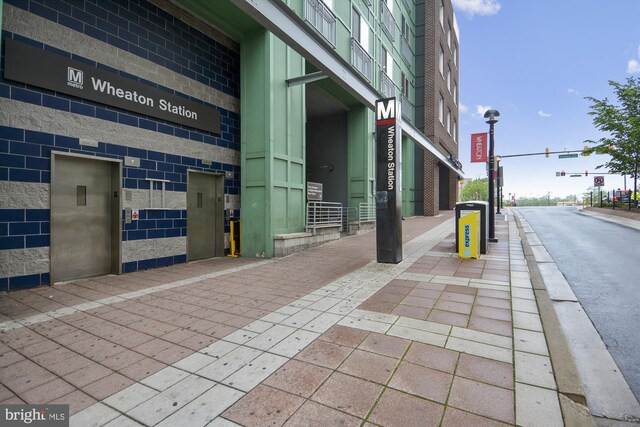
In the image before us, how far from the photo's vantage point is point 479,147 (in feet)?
42.3

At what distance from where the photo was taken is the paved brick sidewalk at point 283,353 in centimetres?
230

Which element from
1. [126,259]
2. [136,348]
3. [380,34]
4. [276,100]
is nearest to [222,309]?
[136,348]

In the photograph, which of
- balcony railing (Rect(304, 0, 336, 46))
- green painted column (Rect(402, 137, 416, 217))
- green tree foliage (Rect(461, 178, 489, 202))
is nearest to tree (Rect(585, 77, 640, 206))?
green painted column (Rect(402, 137, 416, 217))

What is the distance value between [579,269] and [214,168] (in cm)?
911

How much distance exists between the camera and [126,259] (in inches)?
271

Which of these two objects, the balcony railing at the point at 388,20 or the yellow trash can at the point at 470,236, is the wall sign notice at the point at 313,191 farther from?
the balcony railing at the point at 388,20

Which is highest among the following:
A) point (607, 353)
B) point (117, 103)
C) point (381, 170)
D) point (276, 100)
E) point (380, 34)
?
point (380, 34)

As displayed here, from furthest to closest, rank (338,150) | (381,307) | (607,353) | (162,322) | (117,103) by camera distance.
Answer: (338,150)
(117,103)
(381,307)
(162,322)
(607,353)

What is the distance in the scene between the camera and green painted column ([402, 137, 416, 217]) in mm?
22797

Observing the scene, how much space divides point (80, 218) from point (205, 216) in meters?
2.98

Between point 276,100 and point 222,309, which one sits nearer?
point 222,309

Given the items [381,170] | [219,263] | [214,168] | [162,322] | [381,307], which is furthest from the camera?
[214,168]

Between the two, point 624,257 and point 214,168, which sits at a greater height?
point 214,168

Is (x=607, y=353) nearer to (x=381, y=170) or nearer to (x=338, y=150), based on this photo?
(x=381, y=170)
